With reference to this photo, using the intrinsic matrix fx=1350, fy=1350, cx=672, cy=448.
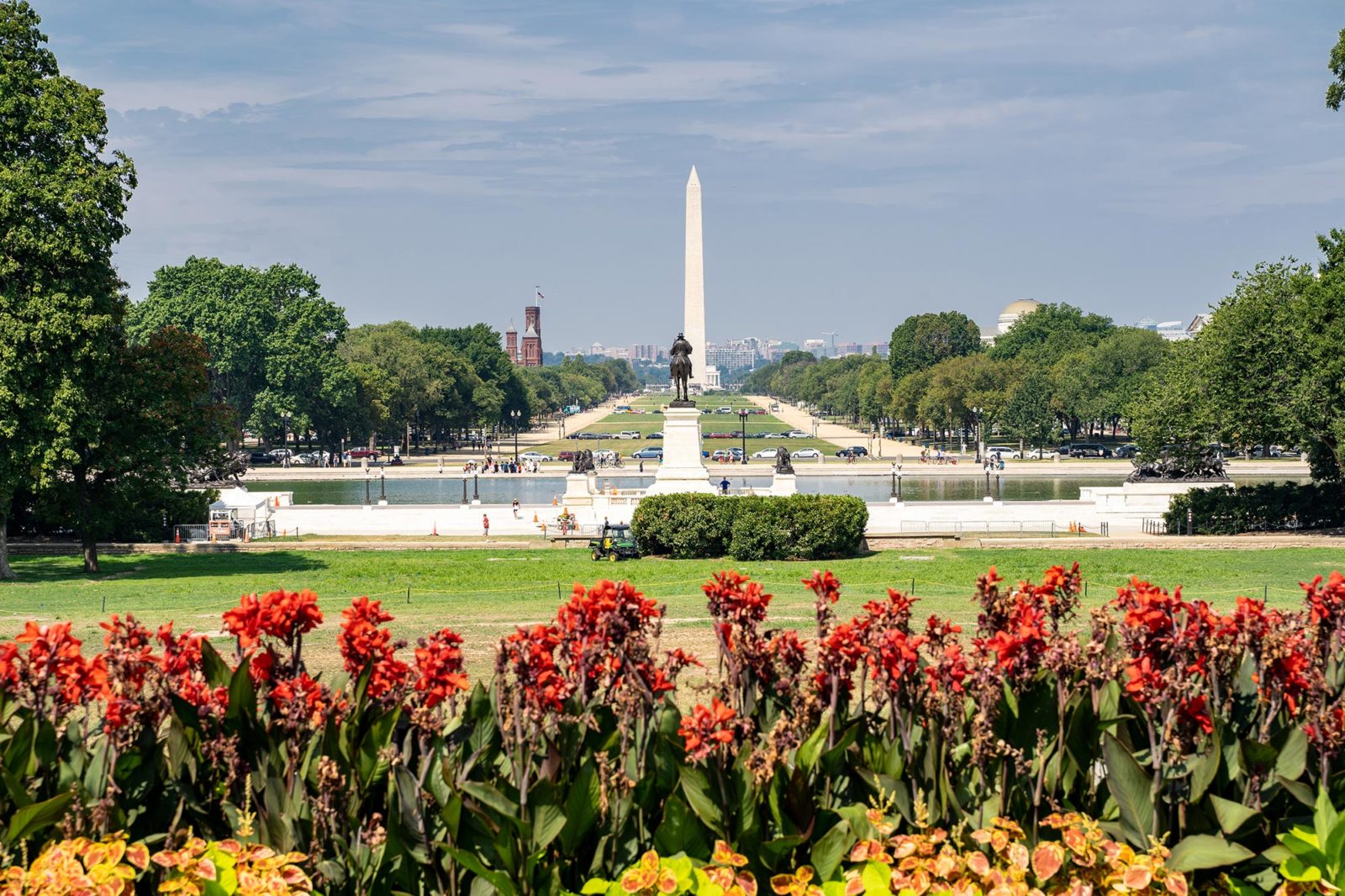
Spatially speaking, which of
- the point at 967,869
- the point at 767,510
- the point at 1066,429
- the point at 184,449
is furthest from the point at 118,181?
the point at 1066,429

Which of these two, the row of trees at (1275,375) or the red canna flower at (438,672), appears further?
the row of trees at (1275,375)

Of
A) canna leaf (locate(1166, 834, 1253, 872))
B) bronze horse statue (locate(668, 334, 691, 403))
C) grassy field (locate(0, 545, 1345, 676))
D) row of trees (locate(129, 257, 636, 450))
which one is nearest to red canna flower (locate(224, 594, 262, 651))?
canna leaf (locate(1166, 834, 1253, 872))

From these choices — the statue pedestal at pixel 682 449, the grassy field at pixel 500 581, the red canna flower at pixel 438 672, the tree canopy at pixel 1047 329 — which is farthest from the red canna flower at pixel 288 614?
the tree canopy at pixel 1047 329

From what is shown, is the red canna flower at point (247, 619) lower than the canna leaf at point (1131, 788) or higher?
higher

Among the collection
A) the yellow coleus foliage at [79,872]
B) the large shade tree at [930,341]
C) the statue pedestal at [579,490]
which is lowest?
the yellow coleus foliage at [79,872]

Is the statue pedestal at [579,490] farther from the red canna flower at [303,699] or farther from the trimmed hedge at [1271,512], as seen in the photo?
the red canna flower at [303,699]

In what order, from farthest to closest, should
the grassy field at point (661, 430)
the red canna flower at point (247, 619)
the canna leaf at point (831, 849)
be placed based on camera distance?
the grassy field at point (661, 430)
the red canna flower at point (247, 619)
the canna leaf at point (831, 849)

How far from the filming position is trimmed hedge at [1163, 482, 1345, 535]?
38.5 m

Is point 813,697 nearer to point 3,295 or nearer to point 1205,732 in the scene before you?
point 1205,732

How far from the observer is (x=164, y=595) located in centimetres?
2411

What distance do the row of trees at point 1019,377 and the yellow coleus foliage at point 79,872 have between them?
6949 cm

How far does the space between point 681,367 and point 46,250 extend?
26305 millimetres

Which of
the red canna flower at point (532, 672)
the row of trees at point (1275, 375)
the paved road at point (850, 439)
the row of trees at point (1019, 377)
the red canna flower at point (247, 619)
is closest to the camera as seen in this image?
the red canna flower at point (532, 672)

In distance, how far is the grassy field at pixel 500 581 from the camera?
19.5 m
